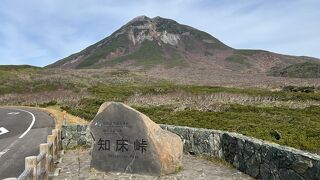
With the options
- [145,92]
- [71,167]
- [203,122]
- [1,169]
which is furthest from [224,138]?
[145,92]

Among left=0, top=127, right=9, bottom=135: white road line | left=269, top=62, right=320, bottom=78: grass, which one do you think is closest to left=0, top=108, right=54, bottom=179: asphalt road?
left=0, top=127, right=9, bottom=135: white road line

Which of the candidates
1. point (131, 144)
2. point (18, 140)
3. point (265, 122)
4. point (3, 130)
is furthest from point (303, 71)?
point (131, 144)

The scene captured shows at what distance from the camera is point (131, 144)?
12.8 metres

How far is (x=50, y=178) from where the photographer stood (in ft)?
38.9

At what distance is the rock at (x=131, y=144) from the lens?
12.4m

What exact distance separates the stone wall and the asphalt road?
6.25 ft

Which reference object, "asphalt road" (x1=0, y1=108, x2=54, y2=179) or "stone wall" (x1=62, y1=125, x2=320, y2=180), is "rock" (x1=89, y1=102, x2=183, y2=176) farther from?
"asphalt road" (x1=0, y1=108, x2=54, y2=179)

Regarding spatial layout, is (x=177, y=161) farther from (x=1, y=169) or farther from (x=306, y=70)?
(x=306, y=70)

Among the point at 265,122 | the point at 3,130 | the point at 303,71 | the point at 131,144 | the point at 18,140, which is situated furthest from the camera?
the point at 303,71

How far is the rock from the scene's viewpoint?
12.4 meters

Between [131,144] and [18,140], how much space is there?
878 cm

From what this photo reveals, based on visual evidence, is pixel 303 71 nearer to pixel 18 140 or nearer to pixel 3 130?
pixel 3 130

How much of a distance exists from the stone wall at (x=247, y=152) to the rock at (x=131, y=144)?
1748mm

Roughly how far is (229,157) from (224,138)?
2.29 feet
